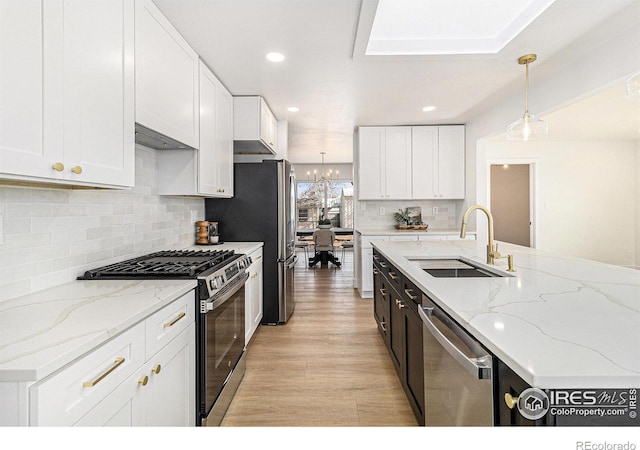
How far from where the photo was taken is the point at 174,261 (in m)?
2.16

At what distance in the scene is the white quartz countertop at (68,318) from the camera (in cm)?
85

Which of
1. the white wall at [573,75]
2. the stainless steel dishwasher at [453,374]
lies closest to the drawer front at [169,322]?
the stainless steel dishwasher at [453,374]

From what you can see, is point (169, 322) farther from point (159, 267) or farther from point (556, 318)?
point (556, 318)

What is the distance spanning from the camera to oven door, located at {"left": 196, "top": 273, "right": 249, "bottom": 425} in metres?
1.77

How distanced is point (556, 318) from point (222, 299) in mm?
1547

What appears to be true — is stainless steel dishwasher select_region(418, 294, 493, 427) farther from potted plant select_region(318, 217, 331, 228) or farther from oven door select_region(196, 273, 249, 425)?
potted plant select_region(318, 217, 331, 228)

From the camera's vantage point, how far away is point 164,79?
2.09 metres

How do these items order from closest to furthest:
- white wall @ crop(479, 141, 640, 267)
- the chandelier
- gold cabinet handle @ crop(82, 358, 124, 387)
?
gold cabinet handle @ crop(82, 358, 124, 387) → white wall @ crop(479, 141, 640, 267) → the chandelier

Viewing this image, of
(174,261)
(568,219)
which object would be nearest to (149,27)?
(174,261)

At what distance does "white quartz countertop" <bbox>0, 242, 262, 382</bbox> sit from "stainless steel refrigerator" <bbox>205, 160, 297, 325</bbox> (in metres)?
1.96

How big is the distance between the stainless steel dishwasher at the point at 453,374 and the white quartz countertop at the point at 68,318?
1.07m

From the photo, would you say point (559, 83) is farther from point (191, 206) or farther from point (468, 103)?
point (191, 206)

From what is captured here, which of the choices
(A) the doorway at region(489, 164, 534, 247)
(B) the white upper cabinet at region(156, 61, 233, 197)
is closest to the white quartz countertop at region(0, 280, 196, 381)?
(B) the white upper cabinet at region(156, 61, 233, 197)

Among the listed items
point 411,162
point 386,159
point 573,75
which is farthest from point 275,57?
point 411,162
